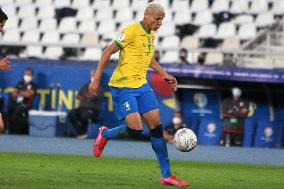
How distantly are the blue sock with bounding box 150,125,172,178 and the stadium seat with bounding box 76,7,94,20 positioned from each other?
1777 cm

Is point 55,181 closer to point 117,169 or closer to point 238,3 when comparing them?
point 117,169

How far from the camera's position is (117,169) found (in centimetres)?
1321

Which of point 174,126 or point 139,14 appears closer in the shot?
point 174,126

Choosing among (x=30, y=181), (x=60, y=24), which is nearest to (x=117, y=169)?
(x=30, y=181)

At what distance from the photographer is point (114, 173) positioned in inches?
486

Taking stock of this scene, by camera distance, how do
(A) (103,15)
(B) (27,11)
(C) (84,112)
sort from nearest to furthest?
(C) (84,112)
(A) (103,15)
(B) (27,11)

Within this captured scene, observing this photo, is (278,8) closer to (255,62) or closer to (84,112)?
(255,62)

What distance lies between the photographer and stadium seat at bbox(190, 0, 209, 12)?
86.6 feet

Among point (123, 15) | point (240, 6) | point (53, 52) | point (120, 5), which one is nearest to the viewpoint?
point (240, 6)

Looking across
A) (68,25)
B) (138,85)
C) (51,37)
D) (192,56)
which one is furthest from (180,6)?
(138,85)

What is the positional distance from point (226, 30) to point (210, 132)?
4.66 meters

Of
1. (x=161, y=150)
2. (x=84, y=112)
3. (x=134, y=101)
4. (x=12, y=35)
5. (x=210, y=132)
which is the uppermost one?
(x=134, y=101)

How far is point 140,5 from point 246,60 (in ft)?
17.6

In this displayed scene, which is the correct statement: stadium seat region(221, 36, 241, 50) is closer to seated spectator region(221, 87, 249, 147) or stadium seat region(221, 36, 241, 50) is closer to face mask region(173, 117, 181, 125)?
seated spectator region(221, 87, 249, 147)
